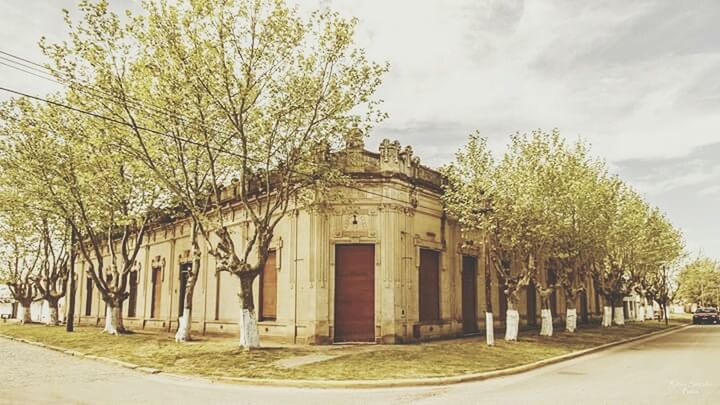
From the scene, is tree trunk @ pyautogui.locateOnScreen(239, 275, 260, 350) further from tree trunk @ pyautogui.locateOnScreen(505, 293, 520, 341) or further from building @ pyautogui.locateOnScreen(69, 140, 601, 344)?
tree trunk @ pyautogui.locateOnScreen(505, 293, 520, 341)

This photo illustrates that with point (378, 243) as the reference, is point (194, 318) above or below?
below

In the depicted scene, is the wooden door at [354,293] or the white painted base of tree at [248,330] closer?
the white painted base of tree at [248,330]

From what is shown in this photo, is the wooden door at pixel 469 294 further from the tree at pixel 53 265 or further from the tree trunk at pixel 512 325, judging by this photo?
the tree at pixel 53 265

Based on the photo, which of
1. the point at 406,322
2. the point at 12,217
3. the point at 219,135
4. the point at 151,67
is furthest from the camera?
the point at 12,217

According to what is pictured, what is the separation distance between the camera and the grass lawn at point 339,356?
48.1 ft

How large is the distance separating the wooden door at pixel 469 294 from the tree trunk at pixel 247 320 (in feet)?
37.2

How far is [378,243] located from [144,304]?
20.1m

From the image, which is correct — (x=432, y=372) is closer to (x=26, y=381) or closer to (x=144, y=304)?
(x=26, y=381)

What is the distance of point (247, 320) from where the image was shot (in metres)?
18.0

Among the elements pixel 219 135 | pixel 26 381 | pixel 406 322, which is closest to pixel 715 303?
pixel 406 322

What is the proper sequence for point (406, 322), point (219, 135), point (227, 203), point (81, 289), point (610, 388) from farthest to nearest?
1. point (81, 289)
2. point (227, 203)
3. point (406, 322)
4. point (219, 135)
5. point (610, 388)

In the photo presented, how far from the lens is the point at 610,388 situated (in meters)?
12.5

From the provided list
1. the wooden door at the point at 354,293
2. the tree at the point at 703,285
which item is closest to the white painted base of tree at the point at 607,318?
the wooden door at the point at 354,293

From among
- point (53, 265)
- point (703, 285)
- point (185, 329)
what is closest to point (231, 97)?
point (185, 329)
